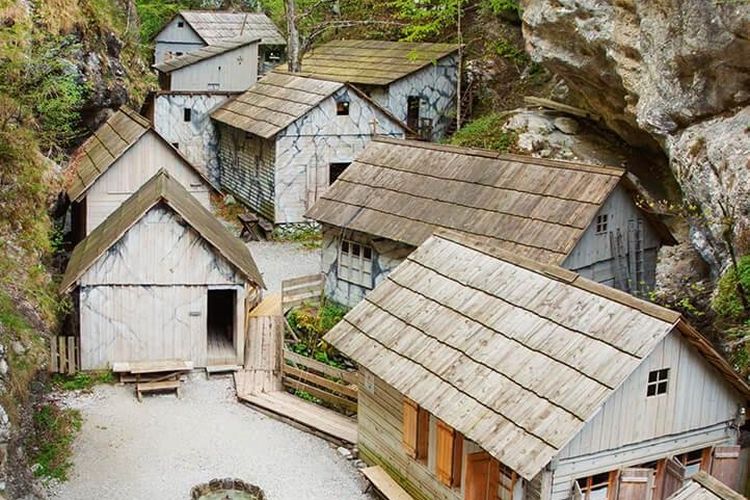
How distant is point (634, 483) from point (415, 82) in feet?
83.0

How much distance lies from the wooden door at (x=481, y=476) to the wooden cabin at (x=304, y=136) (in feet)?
62.9

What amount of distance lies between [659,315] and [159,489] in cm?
935

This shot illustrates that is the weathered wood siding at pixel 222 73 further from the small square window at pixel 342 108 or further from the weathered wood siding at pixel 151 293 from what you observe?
the weathered wood siding at pixel 151 293

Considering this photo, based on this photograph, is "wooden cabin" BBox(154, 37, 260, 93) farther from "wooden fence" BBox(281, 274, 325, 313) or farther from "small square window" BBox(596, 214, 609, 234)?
"small square window" BBox(596, 214, 609, 234)

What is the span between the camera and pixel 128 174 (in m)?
26.2

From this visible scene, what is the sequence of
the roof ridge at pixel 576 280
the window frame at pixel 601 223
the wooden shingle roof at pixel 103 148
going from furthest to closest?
1. the wooden shingle roof at pixel 103 148
2. the window frame at pixel 601 223
3. the roof ridge at pixel 576 280

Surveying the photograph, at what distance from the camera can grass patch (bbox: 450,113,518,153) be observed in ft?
94.8

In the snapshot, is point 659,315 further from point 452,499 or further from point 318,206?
point 318,206

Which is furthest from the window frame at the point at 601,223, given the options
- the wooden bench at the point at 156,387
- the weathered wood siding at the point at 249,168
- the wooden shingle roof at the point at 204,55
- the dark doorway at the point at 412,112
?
the wooden shingle roof at the point at 204,55

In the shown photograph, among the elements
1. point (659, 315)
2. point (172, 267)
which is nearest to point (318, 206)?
point (172, 267)

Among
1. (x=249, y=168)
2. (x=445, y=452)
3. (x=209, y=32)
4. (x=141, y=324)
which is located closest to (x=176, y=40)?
(x=209, y=32)

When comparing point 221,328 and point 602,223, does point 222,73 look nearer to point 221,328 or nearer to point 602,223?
point 221,328

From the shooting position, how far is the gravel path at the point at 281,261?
28453mm

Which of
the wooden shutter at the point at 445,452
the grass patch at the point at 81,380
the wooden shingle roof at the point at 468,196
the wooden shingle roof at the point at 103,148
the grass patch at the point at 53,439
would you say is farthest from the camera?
the wooden shingle roof at the point at 103,148
